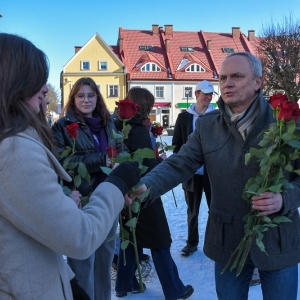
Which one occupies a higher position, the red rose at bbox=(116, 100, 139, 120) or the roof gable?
the roof gable

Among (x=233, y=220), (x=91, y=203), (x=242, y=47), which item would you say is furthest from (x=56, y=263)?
(x=242, y=47)

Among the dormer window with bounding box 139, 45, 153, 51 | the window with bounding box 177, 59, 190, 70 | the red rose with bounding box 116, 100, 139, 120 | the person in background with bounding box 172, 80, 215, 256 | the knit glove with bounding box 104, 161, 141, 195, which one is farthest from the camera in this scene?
the dormer window with bounding box 139, 45, 153, 51

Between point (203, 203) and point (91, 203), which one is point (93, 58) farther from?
point (91, 203)

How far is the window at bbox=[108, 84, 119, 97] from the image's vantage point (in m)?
34.5

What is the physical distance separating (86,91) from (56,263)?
193 cm

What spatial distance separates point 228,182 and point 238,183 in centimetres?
6

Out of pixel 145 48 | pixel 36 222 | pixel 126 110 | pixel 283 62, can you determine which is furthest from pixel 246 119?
pixel 145 48

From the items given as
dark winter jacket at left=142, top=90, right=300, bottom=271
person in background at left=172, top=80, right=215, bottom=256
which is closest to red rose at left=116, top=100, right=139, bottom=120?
dark winter jacket at left=142, top=90, right=300, bottom=271

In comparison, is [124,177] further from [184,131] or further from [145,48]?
[145,48]

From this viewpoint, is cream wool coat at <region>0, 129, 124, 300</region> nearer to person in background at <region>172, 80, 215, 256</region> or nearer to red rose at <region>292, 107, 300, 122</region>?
red rose at <region>292, 107, 300, 122</region>

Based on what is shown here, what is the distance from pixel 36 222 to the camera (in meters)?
1.07

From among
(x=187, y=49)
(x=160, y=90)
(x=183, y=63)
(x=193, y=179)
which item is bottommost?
(x=193, y=179)

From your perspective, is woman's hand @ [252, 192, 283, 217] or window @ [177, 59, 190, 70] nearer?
woman's hand @ [252, 192, 283, 217]

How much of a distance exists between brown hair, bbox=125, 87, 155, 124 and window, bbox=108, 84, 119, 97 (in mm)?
31742
